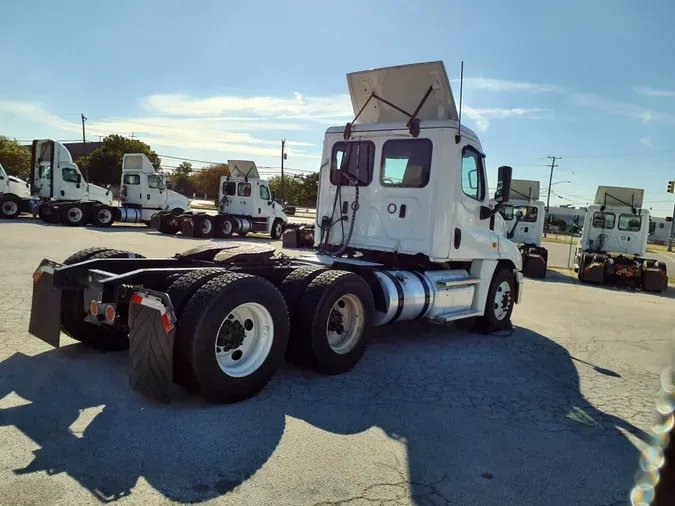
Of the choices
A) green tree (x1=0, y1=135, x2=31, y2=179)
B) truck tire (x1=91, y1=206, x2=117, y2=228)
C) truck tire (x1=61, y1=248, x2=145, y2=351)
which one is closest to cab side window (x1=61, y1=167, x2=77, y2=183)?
truck tire (x1=91, y1=206, x2=117, y2=228)

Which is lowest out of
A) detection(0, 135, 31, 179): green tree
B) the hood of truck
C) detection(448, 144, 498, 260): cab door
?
detection(448, 144, 498, 260): cab door

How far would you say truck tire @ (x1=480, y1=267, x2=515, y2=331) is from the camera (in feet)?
25.2

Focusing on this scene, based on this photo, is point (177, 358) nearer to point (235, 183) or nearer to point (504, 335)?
point (504, 335)

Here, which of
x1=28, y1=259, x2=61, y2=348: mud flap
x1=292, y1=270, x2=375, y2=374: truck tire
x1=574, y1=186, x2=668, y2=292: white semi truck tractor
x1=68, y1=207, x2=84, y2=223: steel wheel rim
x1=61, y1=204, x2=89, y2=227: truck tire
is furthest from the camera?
x1=68, y1=207, x2=84, y2=223: steel wheel rim

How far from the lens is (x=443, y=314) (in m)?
6.82

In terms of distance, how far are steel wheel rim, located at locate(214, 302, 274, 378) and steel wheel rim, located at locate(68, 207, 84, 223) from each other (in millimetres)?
22181

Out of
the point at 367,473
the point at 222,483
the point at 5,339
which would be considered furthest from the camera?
the point at 5,339

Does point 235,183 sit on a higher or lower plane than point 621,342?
higher

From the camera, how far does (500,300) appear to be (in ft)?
26.0

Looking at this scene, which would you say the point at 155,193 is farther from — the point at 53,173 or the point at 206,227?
the point at 206,227

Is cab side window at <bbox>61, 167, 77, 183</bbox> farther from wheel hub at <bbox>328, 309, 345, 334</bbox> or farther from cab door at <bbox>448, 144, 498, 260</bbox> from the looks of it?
wheel hub at <bbox>328, 309, 345, 334</bbox>

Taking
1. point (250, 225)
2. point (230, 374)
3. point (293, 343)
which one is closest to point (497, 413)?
point (293, 343)

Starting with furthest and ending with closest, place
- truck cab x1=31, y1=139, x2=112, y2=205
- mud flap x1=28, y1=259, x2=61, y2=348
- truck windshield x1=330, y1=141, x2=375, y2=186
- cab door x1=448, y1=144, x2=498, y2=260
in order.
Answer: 1. truck cab x1=31, y1=139, x2=112, y2=205
2. truck windshield x1=330, y1=141, x2=375, y2=186
3. cab door x1=448, y1=144, x2=498, y2=260
4. mud flap x1=28, y1=259, x2=61, y2=348

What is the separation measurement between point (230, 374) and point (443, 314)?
345cm
